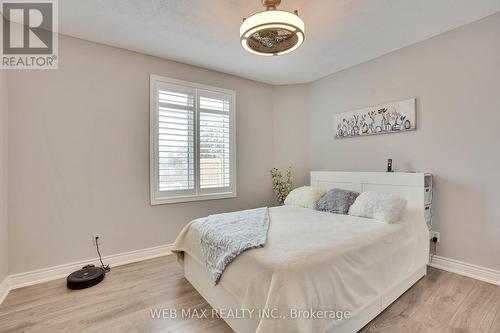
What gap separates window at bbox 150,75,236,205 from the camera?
125 inches

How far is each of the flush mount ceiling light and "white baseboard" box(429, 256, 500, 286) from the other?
289 centimetres

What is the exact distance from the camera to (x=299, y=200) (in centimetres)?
318

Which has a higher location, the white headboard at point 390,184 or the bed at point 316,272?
the white headboard at point 390,184

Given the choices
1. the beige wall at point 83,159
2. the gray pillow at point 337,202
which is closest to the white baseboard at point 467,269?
the gray pillow at point 337,202

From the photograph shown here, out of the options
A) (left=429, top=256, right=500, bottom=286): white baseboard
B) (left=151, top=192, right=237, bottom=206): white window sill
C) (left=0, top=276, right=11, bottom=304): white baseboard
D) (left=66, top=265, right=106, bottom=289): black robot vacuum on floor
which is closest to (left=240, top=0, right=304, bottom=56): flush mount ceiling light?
(left=151, top=192, right=237, bottom=206): white window sill

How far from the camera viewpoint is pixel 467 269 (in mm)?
2502

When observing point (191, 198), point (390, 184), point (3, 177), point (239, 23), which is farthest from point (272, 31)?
point (3, 177)

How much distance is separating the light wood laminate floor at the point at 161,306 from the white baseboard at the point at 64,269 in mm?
98

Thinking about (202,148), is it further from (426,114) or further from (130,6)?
(426,114)

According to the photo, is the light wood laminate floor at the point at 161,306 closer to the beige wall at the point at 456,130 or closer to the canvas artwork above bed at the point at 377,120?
the beige wall at the point at 456,130

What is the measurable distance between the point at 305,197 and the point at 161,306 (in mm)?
2040

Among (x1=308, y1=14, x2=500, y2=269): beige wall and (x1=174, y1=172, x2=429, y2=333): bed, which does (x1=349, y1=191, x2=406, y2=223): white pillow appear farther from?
(x1=308, y1=14, x2=500, y2=269): beige wall

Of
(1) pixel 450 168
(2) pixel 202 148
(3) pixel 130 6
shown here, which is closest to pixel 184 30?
(3) pixel 130 6

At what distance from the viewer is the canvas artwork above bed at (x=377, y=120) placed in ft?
9.62
